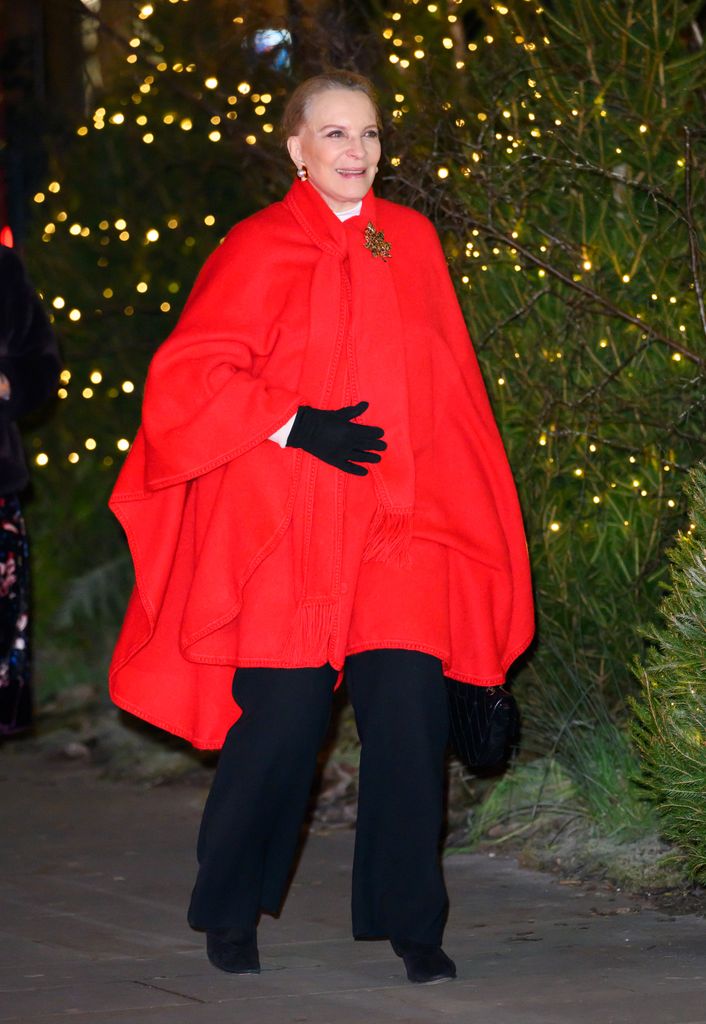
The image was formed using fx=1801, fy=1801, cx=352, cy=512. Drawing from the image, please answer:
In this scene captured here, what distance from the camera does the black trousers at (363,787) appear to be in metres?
3.88

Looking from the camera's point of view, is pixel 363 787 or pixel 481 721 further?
pixel 481 721

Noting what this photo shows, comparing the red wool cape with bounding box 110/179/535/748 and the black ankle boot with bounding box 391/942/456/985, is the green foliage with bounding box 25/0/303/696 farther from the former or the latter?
the black ankle boot with bounding box 391/942/456/985

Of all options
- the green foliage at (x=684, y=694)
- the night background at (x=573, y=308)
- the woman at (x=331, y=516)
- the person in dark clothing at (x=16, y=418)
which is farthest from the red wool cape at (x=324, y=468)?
the person in dark clothing at (x=16, y=418)

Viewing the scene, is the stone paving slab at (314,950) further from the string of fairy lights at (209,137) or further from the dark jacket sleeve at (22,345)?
the dark jacket sleeve at (22,345)

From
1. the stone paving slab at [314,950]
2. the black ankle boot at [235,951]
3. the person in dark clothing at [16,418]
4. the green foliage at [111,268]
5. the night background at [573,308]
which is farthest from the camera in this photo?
the green foliage at [111,268]

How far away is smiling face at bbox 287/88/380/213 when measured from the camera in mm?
4000

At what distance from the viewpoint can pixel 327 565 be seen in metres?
3.91

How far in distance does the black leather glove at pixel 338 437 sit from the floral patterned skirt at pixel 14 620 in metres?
2.06

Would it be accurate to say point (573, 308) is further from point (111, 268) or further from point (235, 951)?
point (111, 268)

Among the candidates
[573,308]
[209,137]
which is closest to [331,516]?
[573,308]

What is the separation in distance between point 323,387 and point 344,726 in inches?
117

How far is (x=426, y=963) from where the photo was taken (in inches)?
152

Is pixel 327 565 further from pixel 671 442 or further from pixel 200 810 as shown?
pixel 200 810

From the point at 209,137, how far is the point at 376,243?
3.50 m
